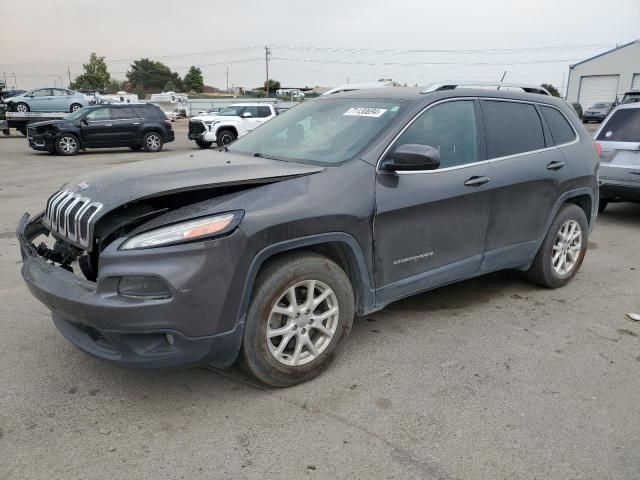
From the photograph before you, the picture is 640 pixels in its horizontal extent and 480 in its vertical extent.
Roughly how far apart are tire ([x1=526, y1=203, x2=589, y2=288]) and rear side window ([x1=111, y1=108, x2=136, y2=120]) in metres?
16.3

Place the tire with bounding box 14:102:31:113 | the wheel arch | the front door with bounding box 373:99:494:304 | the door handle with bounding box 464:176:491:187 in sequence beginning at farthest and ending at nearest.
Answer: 1. the tire with bounding box 14:102:31:113
2. the door handle with bounding box 464:176:491:187
3. the front door with bounding box 373:99:494:304
4. the wheel arch

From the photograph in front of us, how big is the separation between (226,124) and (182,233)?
700 inches

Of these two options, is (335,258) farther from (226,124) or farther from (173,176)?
(226,124)

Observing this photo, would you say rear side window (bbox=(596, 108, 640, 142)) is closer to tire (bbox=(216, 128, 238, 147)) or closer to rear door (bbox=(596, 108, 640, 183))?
rear door (bbox=(596, 108, 640, 183))

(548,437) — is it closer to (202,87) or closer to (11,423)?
(11,423)

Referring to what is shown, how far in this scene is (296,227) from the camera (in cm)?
296

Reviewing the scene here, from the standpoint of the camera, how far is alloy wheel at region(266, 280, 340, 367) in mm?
3035

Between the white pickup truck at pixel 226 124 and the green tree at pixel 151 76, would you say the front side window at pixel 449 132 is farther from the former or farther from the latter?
the green tree at pixel 151 76

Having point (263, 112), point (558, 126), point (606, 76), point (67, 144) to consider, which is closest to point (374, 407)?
point (558, 126)

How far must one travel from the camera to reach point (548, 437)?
8.98 feet

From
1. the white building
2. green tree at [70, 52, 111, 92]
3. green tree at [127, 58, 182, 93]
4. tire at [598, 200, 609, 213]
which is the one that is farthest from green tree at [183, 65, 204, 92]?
tire at [598, 200, 609, 213]

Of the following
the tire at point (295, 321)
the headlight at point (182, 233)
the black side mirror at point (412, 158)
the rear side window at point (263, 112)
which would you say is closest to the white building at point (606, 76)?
the rear side window at point (263, 112)

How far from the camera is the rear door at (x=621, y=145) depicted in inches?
287

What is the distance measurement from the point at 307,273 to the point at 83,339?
1.26 meters
